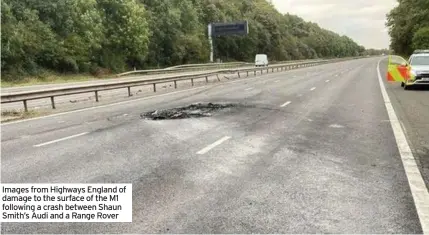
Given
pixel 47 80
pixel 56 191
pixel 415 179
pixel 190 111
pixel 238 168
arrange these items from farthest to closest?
pixel 47 80, pixel 190 111, pixel 238 168, pixel 415 179, pixel 56 191

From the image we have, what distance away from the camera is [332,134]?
10.3 metres

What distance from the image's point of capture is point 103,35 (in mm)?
51375

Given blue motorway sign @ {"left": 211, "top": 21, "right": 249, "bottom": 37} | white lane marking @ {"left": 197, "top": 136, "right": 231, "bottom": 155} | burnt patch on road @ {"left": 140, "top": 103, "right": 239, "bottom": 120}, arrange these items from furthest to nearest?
blue motorway sign @ {"left": 211, "top": 21, "right": 249, "bottom": 37}, burnt patch on road @ {"left": 140, "top": 103, "right": 239, "bottom": 120}, white lane marking @ {"left": 197, "top": 136, "right": 231, "bottom": 155}

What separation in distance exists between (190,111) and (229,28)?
6531 centimetres

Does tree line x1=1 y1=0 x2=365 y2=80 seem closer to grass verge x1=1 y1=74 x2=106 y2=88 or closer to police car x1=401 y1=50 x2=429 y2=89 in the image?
grass verge x1=1 y1=74 x2=106 y2=88

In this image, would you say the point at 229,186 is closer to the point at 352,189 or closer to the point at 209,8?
the point at 352,189

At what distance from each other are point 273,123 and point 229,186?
610 cm

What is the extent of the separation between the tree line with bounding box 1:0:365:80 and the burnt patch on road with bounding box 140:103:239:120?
25.5 m

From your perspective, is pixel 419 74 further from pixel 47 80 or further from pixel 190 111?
pixel 47 80

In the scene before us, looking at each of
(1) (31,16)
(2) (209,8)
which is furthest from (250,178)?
(2) (209,8)

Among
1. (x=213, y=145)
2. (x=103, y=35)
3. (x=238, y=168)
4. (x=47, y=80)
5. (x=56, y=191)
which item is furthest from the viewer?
(x=103, y=35)

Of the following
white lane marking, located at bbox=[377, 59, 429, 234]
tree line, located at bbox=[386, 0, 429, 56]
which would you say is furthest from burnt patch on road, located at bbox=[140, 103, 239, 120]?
Answer: tree line, located at bbox=[386, 0, 429, 56]

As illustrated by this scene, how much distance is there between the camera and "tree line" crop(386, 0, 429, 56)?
69000 millimetres

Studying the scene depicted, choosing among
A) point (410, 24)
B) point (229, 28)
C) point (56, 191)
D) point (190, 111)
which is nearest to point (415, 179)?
point (56, 191)
